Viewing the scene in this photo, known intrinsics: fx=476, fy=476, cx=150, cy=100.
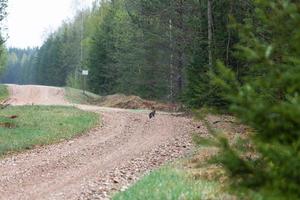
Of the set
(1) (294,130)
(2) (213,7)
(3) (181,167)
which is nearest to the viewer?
(1) (294,130)

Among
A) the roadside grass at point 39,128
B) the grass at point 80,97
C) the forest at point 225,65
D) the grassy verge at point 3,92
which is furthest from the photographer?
the grassy verge at point 3,92

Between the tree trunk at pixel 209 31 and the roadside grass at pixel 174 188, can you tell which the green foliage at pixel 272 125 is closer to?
the roadside grass at pixel 174 188

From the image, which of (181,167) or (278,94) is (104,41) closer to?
(181,167)

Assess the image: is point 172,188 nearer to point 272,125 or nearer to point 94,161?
point 272,125

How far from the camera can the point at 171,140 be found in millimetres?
17516

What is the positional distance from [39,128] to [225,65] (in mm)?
9005

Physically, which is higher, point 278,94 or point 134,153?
point 278,94

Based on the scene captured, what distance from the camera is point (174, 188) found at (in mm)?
8141

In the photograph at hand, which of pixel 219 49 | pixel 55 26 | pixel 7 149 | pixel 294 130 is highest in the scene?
pixel 55 26

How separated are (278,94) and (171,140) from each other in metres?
10.5

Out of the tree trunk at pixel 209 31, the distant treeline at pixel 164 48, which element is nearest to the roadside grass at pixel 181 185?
the distant treeline at pixel 164 48

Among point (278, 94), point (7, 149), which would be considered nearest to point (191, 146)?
point (7, 149)

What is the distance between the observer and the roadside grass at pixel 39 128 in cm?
1781

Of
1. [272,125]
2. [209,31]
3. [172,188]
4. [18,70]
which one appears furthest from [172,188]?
[18,70]
